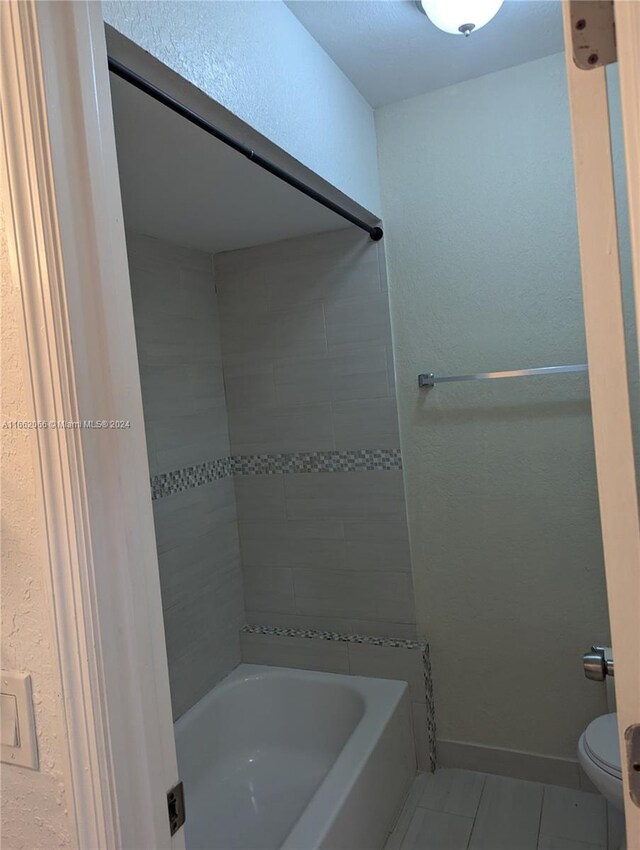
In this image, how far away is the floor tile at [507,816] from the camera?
6.48 feet

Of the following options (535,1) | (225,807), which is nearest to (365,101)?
(535,1)

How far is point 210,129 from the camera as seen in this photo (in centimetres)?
130

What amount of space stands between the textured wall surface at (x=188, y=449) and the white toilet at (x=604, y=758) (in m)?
1.44

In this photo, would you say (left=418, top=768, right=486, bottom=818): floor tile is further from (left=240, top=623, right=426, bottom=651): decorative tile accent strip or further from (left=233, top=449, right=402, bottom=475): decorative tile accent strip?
(left=233, top=449, right=402, bottom=475): decorative tile accent strip

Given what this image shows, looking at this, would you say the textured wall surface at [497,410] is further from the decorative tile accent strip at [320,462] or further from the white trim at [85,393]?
the white trim at [85,393]

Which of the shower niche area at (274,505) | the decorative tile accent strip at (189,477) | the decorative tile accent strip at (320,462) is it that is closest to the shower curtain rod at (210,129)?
the shower niche area at (274,505)

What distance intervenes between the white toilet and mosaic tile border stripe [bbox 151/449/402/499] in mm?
1121

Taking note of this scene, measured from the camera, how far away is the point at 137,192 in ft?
5.90

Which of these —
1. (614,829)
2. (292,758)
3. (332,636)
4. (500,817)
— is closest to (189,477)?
(332,636)

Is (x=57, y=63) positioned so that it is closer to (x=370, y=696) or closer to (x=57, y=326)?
(x=57, y=326)

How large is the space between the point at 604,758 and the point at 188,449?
178cm

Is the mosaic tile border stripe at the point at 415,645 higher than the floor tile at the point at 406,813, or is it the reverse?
the mosaic tile border stripe at the point at 415,645

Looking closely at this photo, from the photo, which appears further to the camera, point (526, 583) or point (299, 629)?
point (299, 629)

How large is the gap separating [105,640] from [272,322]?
1.93 meters
